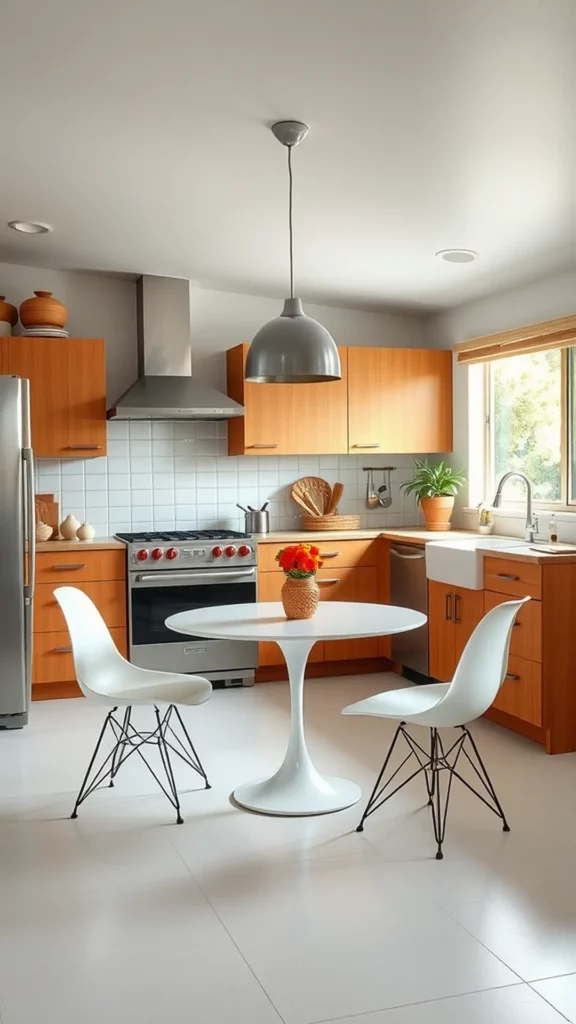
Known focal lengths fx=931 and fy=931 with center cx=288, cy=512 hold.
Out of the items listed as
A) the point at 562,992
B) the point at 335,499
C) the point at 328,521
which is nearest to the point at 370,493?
the point at 335,499

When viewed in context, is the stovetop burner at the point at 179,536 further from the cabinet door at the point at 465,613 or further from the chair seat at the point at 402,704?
the chair seat at the point at 402,704

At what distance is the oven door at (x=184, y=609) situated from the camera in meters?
5.26

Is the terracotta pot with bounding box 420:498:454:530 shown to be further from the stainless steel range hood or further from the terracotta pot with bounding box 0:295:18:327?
the terracotta pot with bounding box 0:295:18:327

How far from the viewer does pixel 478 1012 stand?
213cm

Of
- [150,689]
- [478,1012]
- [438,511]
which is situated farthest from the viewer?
[438,511]

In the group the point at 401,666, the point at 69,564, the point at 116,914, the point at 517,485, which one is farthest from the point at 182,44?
the point at 401,666

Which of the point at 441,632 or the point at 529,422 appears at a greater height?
the point at 529,422

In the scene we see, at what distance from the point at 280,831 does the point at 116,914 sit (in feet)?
2.51

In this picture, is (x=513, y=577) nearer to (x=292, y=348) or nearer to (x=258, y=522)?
(x=292, y=348)

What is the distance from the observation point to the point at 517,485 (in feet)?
18.1

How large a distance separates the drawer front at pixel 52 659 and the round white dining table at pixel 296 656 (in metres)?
1.70

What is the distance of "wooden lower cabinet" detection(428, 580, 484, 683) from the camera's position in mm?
4742

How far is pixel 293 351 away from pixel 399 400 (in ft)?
9.29

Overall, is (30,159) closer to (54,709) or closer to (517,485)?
(54,709)
